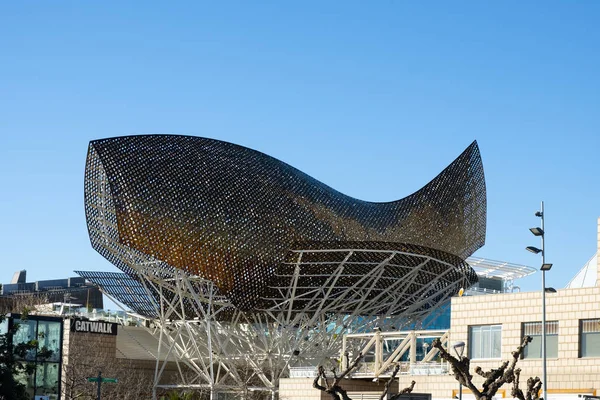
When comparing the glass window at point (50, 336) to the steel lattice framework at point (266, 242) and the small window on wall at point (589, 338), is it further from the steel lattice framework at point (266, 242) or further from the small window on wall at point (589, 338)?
the small window on wall at point (589, 338)

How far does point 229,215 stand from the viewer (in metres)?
63.4

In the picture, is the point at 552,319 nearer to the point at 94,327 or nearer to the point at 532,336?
the point at 532,336

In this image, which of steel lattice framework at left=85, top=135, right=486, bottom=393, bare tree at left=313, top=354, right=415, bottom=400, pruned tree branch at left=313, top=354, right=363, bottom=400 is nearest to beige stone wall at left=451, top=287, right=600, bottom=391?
bare tree at left=313, top=354, right=415, bottom=400

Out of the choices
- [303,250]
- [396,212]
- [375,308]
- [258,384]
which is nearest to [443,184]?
[396,212]

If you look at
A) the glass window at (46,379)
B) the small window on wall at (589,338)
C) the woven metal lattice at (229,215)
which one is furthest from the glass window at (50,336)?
the small window on wall at (589,338)

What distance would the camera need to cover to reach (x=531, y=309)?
38.3m

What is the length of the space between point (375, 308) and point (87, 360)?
2071 cm

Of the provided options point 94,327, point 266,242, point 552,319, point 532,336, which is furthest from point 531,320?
point 94,327

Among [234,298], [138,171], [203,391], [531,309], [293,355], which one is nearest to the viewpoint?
[531,309]

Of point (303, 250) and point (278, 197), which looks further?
point (278, 197)

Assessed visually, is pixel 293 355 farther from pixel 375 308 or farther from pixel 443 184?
pixel 443 184

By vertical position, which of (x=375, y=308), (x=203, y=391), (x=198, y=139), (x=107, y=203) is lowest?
(x=203, y=391)

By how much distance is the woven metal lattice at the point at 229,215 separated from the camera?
60.6m

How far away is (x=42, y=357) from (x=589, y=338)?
26.2 metres
